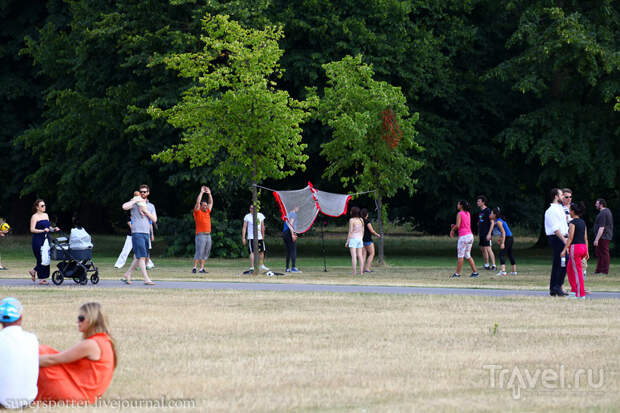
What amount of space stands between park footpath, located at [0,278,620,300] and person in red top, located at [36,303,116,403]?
10885 mm

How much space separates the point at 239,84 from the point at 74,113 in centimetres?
1517

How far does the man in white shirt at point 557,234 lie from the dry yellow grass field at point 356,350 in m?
1.05

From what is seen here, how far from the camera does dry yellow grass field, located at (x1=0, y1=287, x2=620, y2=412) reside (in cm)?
830

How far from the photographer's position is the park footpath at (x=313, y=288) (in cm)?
1873

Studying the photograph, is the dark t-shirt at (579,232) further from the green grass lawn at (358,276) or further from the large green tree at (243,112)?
the large green tree at (243,112)

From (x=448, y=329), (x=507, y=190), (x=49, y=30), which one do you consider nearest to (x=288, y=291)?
(x=448, y=329)

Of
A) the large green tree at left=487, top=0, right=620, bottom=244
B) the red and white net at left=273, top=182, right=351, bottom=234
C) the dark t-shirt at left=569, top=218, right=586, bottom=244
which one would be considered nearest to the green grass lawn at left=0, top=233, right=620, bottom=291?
the red and white net at left=273, top=182, right=351, bottom=234

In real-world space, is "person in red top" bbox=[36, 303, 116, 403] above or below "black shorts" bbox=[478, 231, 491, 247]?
below

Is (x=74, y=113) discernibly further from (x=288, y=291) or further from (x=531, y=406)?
(x=531, y=406)

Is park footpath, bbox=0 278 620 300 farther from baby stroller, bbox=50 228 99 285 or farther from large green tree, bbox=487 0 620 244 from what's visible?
large green tree, bbox=487 0 620 244

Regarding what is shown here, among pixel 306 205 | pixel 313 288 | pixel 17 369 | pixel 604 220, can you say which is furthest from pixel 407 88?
pixel 17 369

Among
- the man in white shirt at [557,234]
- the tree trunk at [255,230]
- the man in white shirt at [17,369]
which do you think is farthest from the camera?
the tree trunk at [255,230]

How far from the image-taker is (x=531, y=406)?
793 cm

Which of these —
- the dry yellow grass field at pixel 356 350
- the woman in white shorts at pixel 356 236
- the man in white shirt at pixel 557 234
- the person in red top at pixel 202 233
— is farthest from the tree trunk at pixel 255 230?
the man in white shirt at pixel 557 234
